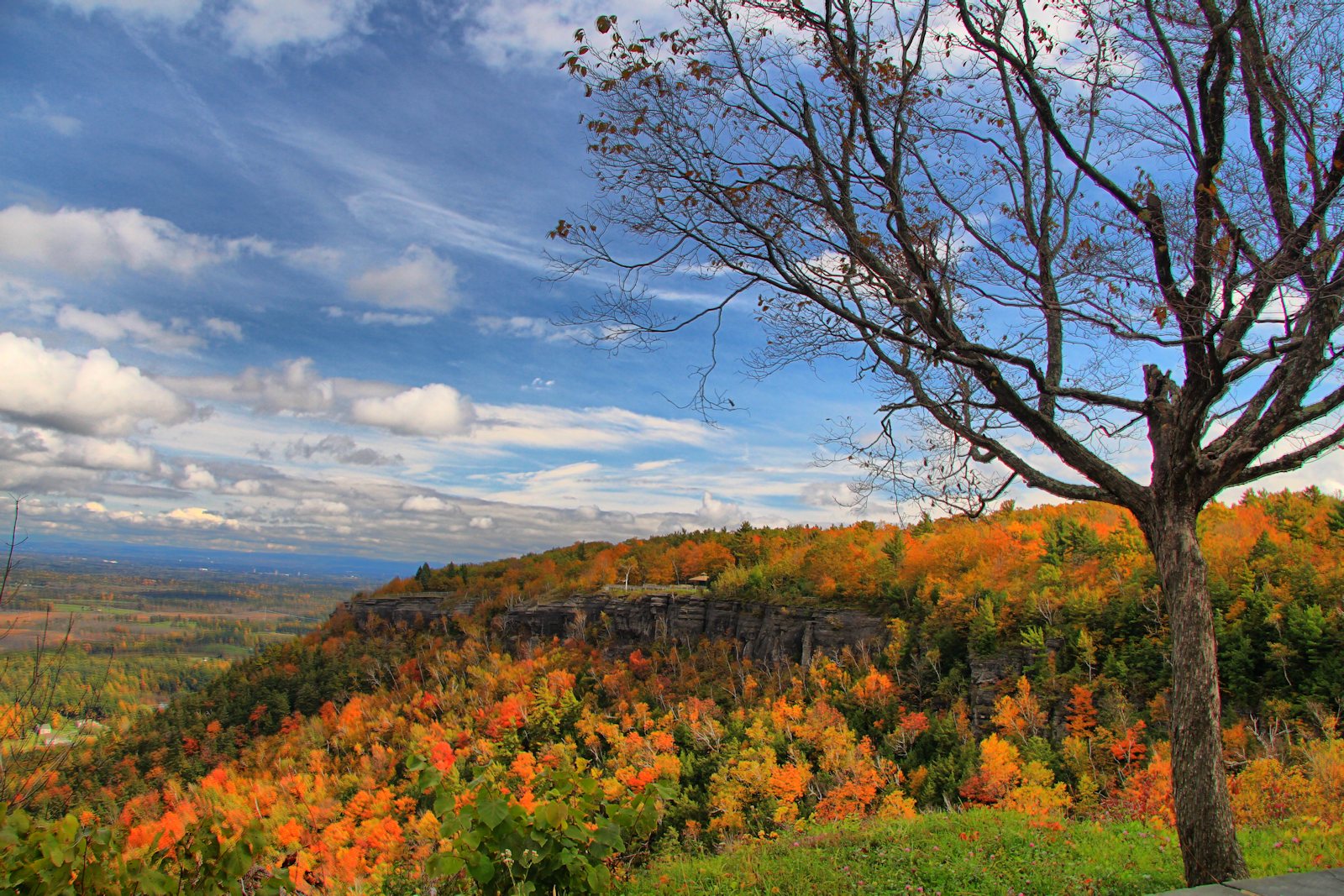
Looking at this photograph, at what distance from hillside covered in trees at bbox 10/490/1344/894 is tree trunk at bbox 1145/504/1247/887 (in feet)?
4.13

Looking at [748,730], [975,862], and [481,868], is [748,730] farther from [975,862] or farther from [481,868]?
[481,868]

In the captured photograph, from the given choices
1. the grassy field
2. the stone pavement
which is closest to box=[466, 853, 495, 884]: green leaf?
the grassy field

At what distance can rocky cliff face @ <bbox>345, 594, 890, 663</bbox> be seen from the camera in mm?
59344

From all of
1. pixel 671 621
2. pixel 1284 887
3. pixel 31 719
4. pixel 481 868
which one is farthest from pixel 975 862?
pixel 671 621

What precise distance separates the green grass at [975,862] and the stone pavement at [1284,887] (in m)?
2.23

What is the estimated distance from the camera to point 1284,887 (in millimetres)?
4125

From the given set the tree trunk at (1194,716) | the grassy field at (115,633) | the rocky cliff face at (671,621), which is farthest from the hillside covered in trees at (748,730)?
the rocky cliff face at (671,621)

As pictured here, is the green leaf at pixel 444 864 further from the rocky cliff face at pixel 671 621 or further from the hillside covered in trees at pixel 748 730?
the rocky cliff face at pixel 671 621

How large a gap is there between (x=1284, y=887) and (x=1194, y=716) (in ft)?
6.21

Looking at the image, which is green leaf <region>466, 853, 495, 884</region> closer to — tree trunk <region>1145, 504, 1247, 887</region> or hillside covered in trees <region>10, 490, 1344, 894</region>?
hillside covered in trees <region>10, 490, 1344, 894</region>

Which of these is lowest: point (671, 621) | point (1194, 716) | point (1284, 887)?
point (671, 621)

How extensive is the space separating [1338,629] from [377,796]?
60792 mm

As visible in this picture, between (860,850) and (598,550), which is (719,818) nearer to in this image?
(860,850)

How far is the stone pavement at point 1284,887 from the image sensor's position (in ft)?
12.9
